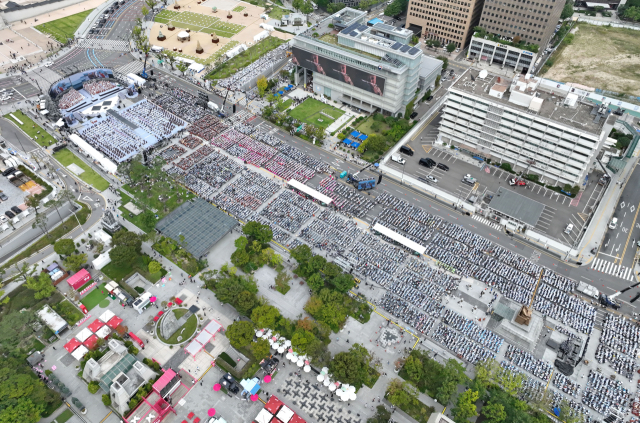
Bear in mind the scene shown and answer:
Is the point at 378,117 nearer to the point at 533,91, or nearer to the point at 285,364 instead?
the point at 533,91

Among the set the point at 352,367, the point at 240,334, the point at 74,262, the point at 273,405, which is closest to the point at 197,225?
the point at 74,262

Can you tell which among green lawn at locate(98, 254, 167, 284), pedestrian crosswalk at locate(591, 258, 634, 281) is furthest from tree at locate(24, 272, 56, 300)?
pedestrian crosswalk at locate(591, 258, 634, 281)

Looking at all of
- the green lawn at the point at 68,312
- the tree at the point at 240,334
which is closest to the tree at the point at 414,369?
the tree at the point at 240,334

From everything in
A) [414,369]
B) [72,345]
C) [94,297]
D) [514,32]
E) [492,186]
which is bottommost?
[94,297]

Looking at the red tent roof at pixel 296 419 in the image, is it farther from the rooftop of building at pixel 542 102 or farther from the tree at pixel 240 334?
the rooftop of building at pixel 542 102

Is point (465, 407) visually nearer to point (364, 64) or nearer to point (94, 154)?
point (364, 64)

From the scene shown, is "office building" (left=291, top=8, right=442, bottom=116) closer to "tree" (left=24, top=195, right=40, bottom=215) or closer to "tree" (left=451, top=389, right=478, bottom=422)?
"tree" (left=24, top=195, right=40, bottom=215)
